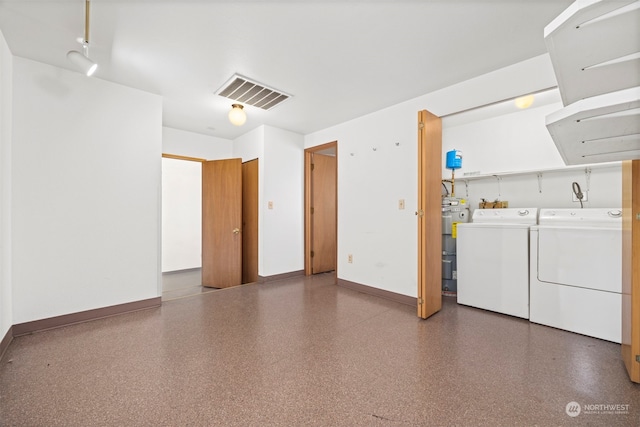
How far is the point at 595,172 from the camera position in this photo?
2789 millimetres

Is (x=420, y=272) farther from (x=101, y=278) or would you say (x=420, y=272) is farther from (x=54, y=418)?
(x=101, y=278)

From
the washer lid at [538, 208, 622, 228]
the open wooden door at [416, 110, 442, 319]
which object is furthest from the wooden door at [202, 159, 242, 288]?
the washer lid at [538, 208, 622, 228]

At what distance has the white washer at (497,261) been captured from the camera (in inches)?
103

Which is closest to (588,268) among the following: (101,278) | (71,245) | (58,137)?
(101,278)

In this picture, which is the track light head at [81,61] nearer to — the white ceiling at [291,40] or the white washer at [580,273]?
the white ceiling at [291,40]

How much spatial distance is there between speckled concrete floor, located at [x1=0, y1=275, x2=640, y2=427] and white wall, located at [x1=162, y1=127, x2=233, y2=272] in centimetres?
287

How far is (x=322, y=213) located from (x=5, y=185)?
152 inches

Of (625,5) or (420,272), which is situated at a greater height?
(625,5)

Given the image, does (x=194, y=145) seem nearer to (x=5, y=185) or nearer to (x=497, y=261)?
(x=5, y=185)

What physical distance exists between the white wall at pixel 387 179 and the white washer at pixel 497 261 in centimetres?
62

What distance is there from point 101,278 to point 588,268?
477 cm

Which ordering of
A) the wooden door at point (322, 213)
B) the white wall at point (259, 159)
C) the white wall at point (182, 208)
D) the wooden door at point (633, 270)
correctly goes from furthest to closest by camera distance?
the white wall at point (182, 208) < the wooden door at point (322, 213) < the white wall at point (259, 159) < the wooden door at point (633, 270)

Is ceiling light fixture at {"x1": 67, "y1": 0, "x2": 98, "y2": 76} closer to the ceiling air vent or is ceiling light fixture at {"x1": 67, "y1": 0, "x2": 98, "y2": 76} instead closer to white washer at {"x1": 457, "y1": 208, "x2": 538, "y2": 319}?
the ceiling air vent
